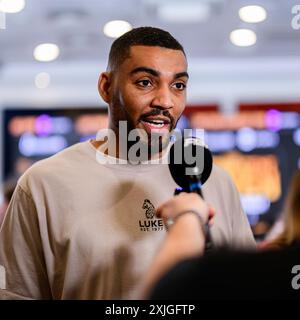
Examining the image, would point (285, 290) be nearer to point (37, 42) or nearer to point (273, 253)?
point (273, 253)

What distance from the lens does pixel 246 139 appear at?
2842 mm

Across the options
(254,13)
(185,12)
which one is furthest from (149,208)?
(185,12)

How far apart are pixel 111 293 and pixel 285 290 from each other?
0.99 ft

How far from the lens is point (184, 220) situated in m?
0.83

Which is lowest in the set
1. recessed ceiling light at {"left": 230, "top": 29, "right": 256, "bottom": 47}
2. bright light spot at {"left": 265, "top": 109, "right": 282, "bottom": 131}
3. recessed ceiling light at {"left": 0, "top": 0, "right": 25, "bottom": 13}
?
recessed ceiling light at {"left": 0, "top": 0, "right": 25, "bottom": 13}

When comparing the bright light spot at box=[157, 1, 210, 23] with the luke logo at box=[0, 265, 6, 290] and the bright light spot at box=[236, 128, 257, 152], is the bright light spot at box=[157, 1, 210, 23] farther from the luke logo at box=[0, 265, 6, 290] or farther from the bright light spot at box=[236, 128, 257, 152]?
the luke logo at box=[0, 265, 6, 290]

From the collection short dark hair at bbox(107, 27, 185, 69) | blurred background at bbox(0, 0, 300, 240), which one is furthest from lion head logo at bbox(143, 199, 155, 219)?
blurred background at bbox(0, 0, 300, 240)

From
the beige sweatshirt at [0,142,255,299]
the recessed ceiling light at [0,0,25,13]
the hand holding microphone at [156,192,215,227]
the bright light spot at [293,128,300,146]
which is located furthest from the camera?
the bright light spot at [293,128,300,146]

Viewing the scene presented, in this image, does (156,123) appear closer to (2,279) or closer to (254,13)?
(2,279)

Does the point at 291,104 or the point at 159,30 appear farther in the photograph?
the point at 291,104

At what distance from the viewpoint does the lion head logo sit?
3.56 feet

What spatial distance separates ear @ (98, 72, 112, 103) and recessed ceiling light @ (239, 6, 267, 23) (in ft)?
2.46
